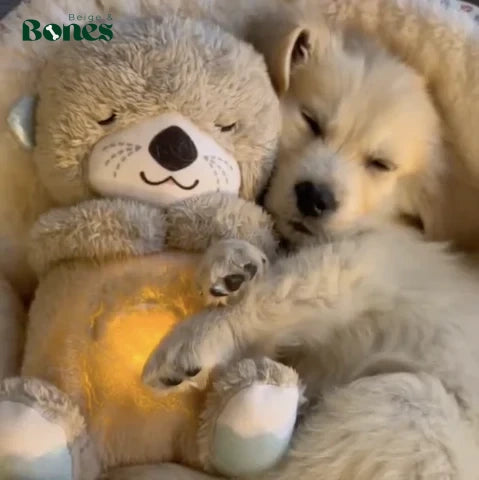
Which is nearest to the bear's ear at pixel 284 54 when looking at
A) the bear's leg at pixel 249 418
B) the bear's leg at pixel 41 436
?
the bear's leg at pixel 249 418

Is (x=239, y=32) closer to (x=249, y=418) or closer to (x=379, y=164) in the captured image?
(x=379, y=164)

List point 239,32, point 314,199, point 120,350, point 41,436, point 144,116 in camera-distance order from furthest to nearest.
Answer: point 239,32 < point 314,199 < point 144,116 < point 120,350 < point 41,436

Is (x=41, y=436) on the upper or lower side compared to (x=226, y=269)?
lower

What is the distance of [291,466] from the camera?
46.1 inches

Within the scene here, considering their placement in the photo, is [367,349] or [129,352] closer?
[129,352]

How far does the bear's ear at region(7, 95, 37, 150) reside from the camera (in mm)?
1399

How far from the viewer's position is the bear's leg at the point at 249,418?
1137mm

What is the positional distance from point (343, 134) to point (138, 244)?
1.58 feet

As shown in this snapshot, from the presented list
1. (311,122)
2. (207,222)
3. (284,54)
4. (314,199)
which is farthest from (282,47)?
(207,222)

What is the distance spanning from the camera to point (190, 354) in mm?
1213

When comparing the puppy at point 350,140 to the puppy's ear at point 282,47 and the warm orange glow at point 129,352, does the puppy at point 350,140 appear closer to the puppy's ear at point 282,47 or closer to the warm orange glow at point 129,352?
the puppy's ear at point 282,47

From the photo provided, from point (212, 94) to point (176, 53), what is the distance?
0.26ft

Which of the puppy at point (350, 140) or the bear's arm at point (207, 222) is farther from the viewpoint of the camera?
the puppy at point (350, 140)

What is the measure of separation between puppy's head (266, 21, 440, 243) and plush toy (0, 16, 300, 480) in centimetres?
9
